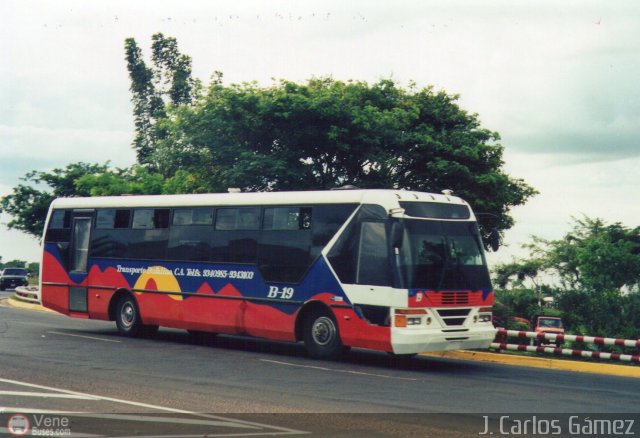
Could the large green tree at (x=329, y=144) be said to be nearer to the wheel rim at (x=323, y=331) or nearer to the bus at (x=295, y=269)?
the bus at (x=295, y=269)

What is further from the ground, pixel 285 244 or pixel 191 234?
pixel 191 234

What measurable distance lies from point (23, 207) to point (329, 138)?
117 feet

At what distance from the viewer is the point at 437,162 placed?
42.0 meters

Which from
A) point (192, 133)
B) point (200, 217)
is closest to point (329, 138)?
point (192, 133)

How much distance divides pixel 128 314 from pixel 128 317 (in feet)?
0.25

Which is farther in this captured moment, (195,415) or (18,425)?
(195,415)

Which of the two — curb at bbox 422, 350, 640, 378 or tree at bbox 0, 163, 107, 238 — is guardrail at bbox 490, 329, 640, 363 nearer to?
curb at bbox 422, 350, 640, 378

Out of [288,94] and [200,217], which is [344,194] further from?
[288,94]

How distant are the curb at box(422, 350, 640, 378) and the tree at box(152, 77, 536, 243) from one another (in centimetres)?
1728

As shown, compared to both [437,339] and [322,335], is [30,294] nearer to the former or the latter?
[322,335]

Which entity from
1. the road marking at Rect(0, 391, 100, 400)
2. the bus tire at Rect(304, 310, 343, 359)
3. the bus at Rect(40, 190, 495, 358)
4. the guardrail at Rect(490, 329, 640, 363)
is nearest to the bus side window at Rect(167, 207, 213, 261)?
the bus at Rect(40, 190, 495, 358)

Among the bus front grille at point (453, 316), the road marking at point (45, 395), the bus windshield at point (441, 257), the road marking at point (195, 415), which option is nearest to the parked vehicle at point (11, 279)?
the bus windshield at point (441, 257)

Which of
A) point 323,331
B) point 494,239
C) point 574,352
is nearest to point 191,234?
point 323,331

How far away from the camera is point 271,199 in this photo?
59.9 ft
